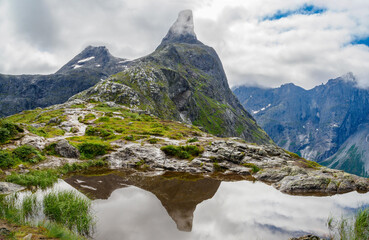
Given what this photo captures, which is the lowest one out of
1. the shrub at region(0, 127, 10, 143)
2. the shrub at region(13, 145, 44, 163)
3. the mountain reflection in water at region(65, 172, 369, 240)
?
the mountain reflection in water at region(65, 172, 369, 240)

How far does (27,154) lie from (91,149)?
12.2 m

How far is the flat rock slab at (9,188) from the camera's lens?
68.3 feet

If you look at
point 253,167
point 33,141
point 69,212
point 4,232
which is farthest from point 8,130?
point 253,167

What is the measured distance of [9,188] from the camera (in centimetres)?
2195

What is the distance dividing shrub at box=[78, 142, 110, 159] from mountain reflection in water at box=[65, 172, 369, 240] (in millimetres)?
13206

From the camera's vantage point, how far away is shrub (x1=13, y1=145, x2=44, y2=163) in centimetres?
3447

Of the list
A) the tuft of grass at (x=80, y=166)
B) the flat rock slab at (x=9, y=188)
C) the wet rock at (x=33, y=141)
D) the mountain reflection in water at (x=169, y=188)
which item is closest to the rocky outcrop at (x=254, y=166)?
the tuft of grass at (x=80, y=166)

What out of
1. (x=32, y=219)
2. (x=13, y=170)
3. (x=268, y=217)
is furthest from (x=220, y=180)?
(x=13, y=170)

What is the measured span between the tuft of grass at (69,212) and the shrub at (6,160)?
19248mm

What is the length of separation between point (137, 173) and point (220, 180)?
14579mm

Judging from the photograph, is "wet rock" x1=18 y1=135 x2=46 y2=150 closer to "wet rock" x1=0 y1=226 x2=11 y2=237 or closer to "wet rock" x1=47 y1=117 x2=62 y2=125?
"wet rock" x1=0 y1=226 x2=11 y2=237

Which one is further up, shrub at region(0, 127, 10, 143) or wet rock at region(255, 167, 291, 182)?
shrub at region(0, 127, 10, 143)

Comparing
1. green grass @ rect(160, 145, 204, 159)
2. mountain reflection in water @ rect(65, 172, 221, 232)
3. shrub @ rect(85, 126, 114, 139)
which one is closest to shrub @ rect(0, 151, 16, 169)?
mountain reflection in water @ rect(65, 172, 221, 232)

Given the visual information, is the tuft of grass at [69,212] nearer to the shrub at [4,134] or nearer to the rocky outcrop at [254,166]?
the rocky outcrop at [254,166]
